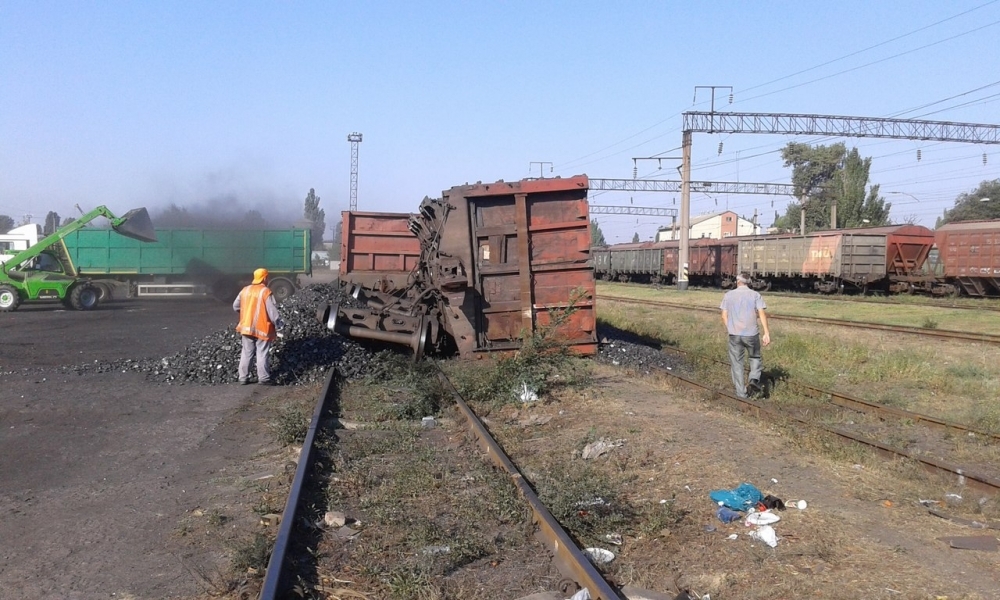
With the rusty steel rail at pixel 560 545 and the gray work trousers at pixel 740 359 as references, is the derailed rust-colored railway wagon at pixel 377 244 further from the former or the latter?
the rusty steel rail at pixel 560 545

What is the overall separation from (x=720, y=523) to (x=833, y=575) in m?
1.00

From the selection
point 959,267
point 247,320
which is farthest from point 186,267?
point 959,267

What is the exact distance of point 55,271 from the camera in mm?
27578

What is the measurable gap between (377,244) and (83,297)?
43.9 feet

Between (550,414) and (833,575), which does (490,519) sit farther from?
(550,414)

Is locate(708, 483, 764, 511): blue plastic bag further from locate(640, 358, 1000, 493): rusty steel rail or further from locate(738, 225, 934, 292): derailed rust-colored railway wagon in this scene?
locate(738, 225, 934, 292): derailed rust-colored railway wagon

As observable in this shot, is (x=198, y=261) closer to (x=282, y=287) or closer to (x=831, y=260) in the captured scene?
(x=282, y=287)

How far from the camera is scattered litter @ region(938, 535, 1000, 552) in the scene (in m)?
4.83

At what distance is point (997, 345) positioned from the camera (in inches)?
578

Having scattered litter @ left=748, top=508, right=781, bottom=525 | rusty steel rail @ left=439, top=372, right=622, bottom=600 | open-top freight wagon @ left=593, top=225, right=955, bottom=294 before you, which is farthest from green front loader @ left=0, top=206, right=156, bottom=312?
open-top freight wagon @ left=593, top=225, right=955, bottom=294

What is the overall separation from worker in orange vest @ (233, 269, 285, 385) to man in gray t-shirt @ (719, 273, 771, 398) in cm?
609

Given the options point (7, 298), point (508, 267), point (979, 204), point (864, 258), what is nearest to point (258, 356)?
point (508, 267)

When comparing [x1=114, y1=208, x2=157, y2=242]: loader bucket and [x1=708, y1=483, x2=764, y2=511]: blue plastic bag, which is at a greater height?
[x1=114, y1=208, x2=157, y2=242]: loader bucket

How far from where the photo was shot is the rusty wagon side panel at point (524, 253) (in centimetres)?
1209
